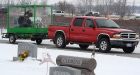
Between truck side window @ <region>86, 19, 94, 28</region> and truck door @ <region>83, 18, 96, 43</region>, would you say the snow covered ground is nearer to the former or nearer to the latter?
truck door @ <region>83, 18, 96, 43</region>

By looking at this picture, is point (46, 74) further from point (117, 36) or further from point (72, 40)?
point (72, 40)

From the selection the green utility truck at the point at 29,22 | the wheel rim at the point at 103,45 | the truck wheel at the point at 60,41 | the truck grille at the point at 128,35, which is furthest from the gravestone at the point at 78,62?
the green utility truck at the point at 29,22

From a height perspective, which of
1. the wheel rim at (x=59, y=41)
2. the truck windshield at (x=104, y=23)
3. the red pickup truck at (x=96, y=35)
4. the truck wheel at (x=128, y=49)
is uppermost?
the truck windshield at (x=104, y=23)

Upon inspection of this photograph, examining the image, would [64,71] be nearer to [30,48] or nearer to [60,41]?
[30,48]

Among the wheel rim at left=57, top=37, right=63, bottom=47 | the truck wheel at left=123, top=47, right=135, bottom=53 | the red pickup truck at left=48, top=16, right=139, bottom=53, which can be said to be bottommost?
the truck wheel at left=123, top=47, right=135, bottom=53

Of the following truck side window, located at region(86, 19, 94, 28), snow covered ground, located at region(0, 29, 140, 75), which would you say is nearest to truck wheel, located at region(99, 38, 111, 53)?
truck side window, located at region(86, 19, 94, 28)

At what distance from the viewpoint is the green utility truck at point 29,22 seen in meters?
28.4

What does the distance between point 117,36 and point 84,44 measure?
8.55 ft

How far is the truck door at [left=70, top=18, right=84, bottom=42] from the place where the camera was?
2427 cm

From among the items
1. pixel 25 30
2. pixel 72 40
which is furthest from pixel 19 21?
pixel 72 40

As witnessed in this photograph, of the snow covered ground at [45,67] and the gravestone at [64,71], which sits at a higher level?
the gravestone at [64,71]

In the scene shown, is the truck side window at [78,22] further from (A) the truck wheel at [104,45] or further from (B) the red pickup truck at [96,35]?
(A) the truck wheel at [104,45]

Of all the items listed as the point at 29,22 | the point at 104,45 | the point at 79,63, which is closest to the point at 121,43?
the point at 104,45

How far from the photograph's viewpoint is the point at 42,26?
2877cm
